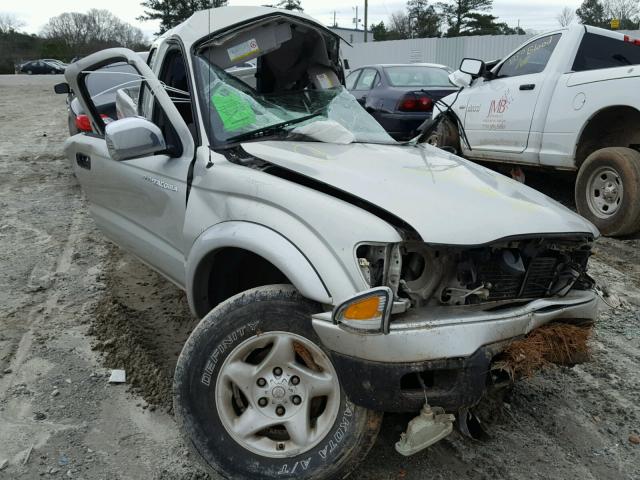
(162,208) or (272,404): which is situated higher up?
(162,208)

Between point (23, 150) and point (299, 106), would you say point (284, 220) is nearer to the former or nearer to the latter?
point (299, 106)

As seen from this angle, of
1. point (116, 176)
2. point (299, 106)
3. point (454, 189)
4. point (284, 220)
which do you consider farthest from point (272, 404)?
point (116, 176)

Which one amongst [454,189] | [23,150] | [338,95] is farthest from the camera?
[23,150]

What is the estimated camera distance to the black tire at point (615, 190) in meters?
5.48

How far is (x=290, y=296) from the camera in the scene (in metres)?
2.43

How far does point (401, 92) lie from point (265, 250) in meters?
7.60

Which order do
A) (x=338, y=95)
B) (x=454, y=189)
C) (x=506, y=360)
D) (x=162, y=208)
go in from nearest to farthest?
(x=506, y=360), (x=454, y=189), (x=162, y=208), (x=338, y=95)

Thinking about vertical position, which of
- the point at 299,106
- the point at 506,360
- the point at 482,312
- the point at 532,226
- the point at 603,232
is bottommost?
the point at 603,232

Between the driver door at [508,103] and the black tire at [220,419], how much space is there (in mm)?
5042

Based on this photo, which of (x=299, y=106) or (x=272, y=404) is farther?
(x=299, y=106)

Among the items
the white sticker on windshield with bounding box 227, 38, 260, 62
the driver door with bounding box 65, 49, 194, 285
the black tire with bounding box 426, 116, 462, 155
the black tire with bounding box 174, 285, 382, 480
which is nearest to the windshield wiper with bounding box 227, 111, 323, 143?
the driver door with bounding box 65, 49, 194, 285

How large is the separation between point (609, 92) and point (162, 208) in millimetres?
4486

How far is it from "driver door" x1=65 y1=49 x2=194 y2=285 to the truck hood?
0.52 m

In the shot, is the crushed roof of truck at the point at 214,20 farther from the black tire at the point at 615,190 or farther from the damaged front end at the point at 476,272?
the black tire at the point at 615,190
